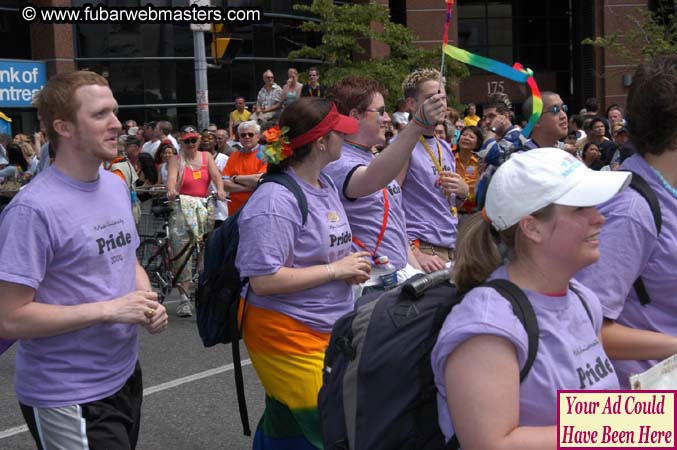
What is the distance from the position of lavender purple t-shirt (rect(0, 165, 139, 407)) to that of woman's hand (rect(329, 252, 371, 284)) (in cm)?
93

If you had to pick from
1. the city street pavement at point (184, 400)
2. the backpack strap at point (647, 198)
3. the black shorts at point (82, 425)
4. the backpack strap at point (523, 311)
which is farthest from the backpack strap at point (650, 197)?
the city street pavement at point (184, 400)

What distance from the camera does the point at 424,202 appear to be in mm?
5617

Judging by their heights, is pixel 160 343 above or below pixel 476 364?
below

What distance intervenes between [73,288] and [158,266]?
23.9ft

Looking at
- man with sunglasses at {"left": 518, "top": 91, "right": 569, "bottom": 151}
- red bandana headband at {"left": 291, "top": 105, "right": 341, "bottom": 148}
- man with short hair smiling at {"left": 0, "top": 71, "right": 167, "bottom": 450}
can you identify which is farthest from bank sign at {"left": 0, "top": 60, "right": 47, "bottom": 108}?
man with short hair smiling at {"left": 0, "top": 71, "right": 167, "bottom": 450}

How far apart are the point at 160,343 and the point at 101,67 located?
21.9 meters

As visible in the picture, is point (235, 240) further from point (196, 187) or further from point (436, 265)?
point (196, 187)

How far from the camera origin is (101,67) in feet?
93.7

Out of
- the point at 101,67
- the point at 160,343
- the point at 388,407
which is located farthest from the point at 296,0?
the point at 388,407

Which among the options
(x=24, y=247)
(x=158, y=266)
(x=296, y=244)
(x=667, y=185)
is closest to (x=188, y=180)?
(x=158, y=266)

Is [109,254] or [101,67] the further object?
[101,67]

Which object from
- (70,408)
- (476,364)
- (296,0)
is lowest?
(70,408)

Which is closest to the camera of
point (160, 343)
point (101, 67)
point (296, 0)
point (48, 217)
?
point (48, 217)

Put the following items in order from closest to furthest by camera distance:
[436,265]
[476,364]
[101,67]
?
[476,364], [436,265], [101,67]
